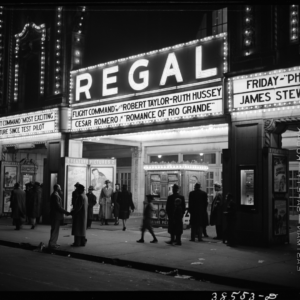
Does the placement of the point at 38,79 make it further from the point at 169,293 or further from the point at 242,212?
the point at 169,293

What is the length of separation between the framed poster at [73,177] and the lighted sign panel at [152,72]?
2949 mm

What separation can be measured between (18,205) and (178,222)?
24.2 feet

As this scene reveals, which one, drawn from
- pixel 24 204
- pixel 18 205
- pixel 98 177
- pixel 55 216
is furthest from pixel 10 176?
pixel 55 216

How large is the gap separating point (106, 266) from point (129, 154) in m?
14.6

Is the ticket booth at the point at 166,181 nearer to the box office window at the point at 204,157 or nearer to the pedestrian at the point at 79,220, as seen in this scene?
the box office window at the point at 204,157

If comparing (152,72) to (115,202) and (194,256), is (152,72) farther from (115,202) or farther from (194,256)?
(194,256)

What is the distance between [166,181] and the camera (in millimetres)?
17688

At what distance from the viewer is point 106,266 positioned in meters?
10.3

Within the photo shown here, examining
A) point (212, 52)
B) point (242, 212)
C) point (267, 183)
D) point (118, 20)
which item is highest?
point (118, 20)

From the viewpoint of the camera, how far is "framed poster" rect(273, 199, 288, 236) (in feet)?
42.4

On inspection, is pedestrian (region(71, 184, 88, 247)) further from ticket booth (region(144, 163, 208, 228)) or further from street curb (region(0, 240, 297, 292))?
ticket booth (region(144, 163, 208, 228))

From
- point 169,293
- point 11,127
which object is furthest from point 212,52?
point 11,127

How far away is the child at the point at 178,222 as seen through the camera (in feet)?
42.8

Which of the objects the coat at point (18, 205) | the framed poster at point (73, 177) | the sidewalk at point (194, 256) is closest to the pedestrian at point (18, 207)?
the coat at point (18, 205)
